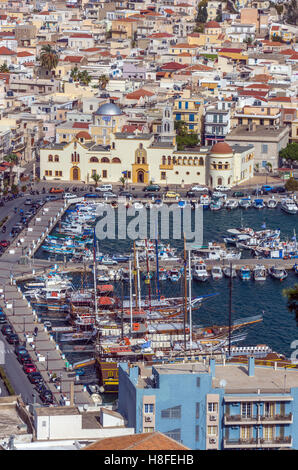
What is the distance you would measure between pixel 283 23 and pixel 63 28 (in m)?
25.8

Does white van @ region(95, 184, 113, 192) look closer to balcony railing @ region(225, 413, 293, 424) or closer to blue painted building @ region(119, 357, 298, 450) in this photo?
blue painted building @ region(119, 357, 298, 450)

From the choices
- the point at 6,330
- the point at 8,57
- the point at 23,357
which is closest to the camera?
the point at 23,357

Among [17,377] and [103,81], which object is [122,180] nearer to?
[103,81]

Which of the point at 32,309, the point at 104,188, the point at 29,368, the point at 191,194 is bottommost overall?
the point at 191,194

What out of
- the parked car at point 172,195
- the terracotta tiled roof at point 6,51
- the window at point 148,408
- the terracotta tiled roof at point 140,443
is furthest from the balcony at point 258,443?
the terracotta tiled roof at point 6,51

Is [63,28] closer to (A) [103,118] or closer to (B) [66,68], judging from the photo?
(B) [66,68]

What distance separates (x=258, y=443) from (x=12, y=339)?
855 inches

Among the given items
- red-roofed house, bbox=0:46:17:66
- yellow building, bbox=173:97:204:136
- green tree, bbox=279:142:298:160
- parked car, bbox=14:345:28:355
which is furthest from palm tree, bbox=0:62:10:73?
parked car, bbox=14:345:28:355

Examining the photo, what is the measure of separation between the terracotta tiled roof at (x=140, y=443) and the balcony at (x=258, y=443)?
1074 centimetres

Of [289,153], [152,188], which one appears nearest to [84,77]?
[289,153]

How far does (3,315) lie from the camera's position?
60469 mm

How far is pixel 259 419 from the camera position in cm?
3616

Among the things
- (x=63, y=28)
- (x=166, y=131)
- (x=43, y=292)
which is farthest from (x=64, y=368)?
(x=63, y=28)

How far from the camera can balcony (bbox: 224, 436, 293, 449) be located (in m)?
36.2
